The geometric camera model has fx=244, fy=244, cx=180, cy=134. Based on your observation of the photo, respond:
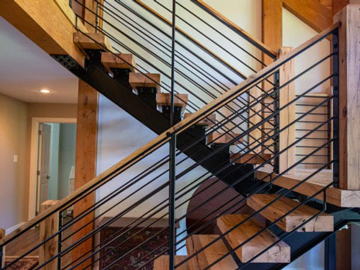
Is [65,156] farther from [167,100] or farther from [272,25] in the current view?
[272,25]

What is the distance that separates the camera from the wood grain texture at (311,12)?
3.34 m

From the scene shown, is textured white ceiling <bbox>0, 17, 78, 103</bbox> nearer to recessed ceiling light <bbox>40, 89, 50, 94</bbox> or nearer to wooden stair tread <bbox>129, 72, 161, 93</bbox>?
recessed ceiling light <bbox>40, 89, 50, 94</bbox>

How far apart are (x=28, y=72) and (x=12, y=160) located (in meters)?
2.17

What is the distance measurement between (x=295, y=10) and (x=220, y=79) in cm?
140

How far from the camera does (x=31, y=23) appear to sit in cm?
155

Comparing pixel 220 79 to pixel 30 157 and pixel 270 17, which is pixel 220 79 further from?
pixel 30 157

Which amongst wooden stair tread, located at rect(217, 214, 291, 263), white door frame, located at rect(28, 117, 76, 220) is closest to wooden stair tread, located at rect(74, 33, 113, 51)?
wooden stair tread, located at rect(217, 214, 291, 263)

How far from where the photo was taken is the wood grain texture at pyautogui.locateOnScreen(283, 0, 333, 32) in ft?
11.0

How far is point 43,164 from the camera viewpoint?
5379 millimetres

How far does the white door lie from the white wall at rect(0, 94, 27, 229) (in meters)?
0.33

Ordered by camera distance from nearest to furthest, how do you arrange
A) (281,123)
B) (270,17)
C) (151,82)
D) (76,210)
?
(281,123)
(151,82)
(76,210)
(270,17)

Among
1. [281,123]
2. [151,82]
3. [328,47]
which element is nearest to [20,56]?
[151,82]

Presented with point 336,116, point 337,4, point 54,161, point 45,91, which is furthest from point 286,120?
point 54,161

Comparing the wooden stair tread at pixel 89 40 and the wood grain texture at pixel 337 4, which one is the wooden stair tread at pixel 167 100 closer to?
the wooden stair tread at pixel 89 40
